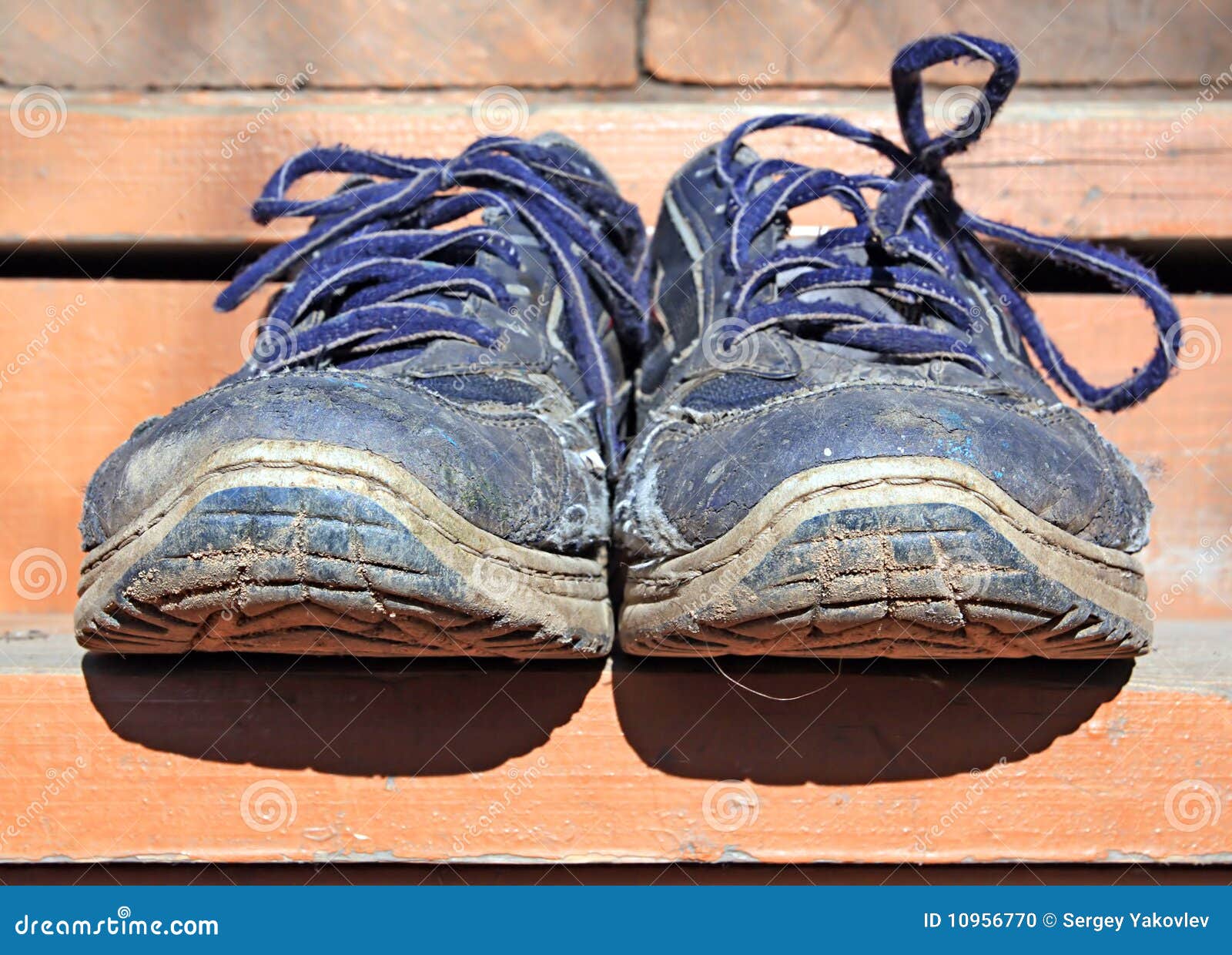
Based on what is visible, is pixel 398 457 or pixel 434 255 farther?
pixel 434 255

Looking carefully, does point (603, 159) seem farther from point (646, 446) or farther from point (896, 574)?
point (896, 574)

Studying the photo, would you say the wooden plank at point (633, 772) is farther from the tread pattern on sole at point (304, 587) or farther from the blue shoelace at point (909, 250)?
the blue shoelace at point (909, 250)

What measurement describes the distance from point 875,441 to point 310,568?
0.34 m

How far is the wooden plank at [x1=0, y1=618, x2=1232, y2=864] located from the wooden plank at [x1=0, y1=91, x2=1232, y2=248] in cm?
64

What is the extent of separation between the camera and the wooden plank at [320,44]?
1.30 m

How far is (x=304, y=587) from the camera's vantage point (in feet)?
1.94

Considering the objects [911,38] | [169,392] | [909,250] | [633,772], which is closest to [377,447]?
[633,772]

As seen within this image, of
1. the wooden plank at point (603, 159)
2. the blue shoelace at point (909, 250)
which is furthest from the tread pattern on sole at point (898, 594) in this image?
the wooden plank at point (603, 159)

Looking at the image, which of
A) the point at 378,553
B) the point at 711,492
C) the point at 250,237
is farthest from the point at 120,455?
the point at 250,237

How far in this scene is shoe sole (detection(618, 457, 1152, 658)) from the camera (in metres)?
0.59

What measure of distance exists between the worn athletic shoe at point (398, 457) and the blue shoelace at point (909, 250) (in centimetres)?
15

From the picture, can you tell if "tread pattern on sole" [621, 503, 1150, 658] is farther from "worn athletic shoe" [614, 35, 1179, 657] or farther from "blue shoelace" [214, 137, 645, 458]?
"blue shoelace" [214, 137, 645, 458]

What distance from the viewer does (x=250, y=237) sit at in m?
1.23

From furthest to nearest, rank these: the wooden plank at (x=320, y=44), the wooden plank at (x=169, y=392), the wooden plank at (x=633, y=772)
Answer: the wooden plank at (x=320, y=44)
the wooden plank at (x=169, y=392)
the wooden plank at (x=633, y=772)
